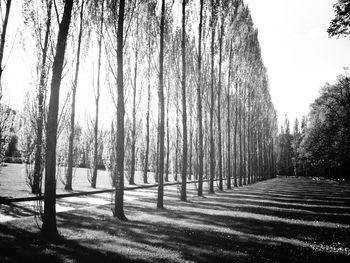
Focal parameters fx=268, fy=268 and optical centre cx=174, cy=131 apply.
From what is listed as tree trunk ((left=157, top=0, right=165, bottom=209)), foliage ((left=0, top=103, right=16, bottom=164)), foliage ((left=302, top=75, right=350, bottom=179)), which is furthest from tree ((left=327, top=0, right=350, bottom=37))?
foliage ((left=302, top=75, right=350, bottom=179))

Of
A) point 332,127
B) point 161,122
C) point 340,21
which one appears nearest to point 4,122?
point 161,122

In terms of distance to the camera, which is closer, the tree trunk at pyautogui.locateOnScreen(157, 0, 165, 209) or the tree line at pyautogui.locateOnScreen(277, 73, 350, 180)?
the tree trunk at pyautogui.locateOnScreen(157, 0, 165, 209)

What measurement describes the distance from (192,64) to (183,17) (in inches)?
197

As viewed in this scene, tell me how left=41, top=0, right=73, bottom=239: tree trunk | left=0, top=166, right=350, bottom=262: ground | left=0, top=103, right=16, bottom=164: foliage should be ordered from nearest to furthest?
left=0, top=166, right=350, bottom=262: ground → left=41, top=0, right=73, bottom=239: tree trunk → left=0, top=103, right=16, bottom=164: foliage

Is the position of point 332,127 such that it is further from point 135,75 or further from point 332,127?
point 135,75

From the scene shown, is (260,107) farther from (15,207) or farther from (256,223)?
(15,207)

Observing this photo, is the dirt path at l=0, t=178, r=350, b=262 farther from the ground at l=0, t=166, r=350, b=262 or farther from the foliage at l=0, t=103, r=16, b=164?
the foliage at l=0, t=103, r=16, b=164

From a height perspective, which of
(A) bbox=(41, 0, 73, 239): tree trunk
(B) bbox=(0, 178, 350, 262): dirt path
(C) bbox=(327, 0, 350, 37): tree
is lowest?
(B) bbox=(0, 178, 350, 262): dirt path

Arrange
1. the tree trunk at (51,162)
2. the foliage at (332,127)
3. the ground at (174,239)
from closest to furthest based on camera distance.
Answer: the ground at (174,239) < the tree trunk at (51,162) < the foliage at (332,127)

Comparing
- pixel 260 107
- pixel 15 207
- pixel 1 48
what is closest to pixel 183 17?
pixel 1 48

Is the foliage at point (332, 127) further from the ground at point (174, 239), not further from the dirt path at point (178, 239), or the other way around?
the dirt path at point (178, 239)

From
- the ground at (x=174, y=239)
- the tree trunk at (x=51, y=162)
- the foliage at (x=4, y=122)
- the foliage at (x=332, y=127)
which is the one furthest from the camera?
the foliage at (x=332, y=127)

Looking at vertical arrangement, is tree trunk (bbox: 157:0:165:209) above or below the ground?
above

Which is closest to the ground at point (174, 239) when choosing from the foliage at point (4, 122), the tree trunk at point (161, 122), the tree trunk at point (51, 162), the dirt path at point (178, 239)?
the dirt path at point (178, 239)
